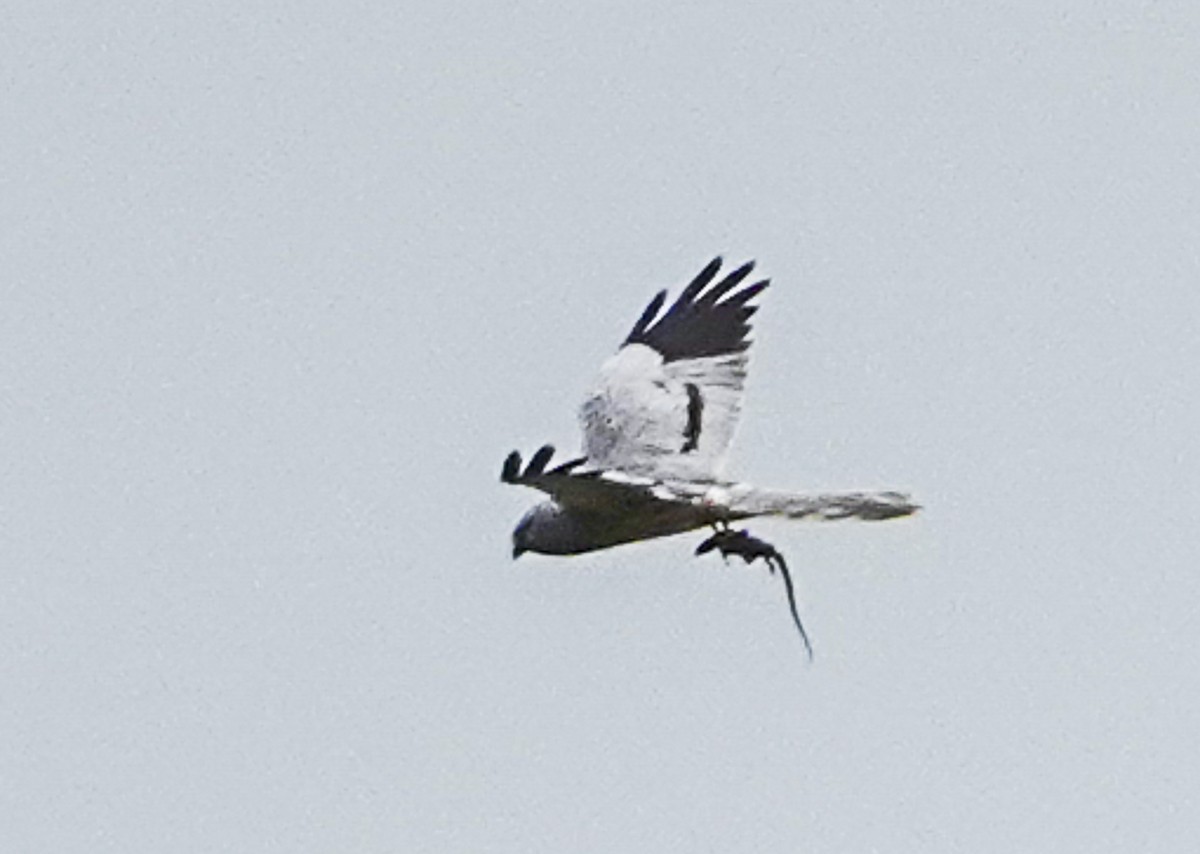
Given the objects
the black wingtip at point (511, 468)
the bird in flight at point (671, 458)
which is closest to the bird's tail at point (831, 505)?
the bird in flight at point (671, 458)

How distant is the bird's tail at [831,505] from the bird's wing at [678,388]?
36.8 inches

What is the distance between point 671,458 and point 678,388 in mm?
1336

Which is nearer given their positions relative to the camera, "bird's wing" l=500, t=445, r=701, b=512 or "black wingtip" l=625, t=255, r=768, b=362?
"bird's wing" l=500, t=445, r=701, b=512

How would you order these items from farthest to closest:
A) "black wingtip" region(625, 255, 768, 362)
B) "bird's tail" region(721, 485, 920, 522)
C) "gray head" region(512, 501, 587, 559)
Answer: "black wingtip" region(625, 255, 768, 362) → "gray head" region(512, 501, 587, 559) → "bird's tail" region(721, 485, 920, 522)

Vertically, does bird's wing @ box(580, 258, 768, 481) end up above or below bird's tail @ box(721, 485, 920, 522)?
above

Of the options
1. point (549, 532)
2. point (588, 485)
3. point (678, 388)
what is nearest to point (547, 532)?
point (549, 532)

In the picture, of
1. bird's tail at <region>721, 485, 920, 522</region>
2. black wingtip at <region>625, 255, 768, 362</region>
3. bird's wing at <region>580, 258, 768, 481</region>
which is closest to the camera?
bird's tail at <region>721, 485, 920, 522</region>

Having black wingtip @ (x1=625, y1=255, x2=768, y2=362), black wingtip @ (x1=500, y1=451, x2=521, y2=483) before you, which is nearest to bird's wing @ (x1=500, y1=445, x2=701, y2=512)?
black wingtip @ (x1=500, y1=451, x2=521, y2=483)

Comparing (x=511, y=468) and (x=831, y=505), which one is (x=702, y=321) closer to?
(x=831, y=505)

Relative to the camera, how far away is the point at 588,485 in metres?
22.2

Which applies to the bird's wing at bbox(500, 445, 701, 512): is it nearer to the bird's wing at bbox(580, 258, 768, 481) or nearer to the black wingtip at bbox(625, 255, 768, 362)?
the bird's wing at bbox(580, 258, 768, 481)

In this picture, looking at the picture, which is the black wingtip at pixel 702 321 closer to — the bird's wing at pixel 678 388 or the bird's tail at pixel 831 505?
the bird's wing at pixel 678 388

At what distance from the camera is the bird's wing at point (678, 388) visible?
2438 centimetres

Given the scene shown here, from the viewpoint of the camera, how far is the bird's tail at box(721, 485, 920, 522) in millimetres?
22750
